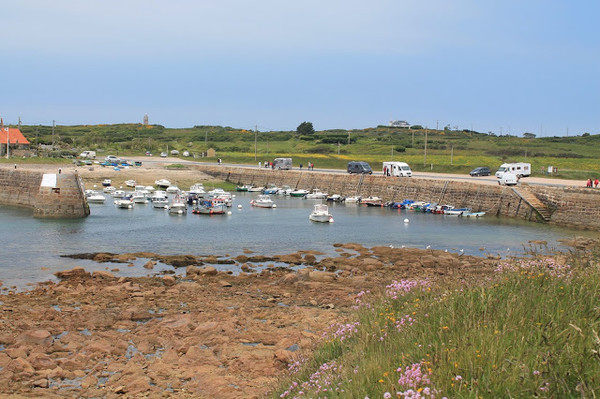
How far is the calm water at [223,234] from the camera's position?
120ft

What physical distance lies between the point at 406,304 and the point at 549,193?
162ft

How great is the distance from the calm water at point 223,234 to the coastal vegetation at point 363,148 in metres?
30.9

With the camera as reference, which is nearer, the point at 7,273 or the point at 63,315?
the point at 63,315

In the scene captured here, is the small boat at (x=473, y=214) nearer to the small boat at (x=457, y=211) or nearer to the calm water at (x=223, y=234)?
the small boat at (x=457, y=211)

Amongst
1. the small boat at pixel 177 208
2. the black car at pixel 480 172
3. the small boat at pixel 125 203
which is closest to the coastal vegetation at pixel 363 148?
the black car at pixel 480 172

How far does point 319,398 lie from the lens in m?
9.41

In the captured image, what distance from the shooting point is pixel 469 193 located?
65625 millimetres

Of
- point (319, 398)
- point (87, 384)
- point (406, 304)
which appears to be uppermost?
point (406, 304)

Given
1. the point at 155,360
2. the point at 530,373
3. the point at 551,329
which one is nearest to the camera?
the point at 530,373

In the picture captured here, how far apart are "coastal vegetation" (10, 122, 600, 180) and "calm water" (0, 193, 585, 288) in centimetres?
3087

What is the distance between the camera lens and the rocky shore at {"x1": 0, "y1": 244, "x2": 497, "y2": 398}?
1577 centimetres

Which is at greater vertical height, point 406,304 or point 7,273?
point 406,304

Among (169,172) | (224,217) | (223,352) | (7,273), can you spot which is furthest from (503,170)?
(223,352)

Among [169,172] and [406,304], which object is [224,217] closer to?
[169,172]
